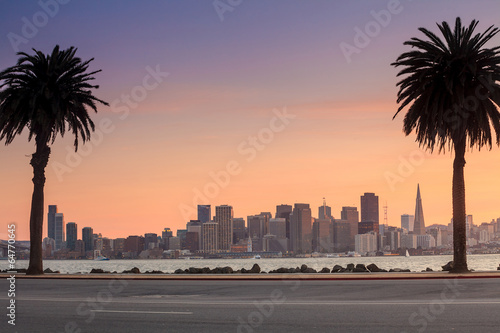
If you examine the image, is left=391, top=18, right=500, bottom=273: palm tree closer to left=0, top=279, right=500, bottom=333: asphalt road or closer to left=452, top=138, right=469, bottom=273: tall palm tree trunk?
left=452, top=138, right=469, bottom=273: tall palm tree trunk

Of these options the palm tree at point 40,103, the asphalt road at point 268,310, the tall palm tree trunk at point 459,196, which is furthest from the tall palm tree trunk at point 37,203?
the tall palm tree trunk at point 459,196

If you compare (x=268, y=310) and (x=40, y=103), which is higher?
(x=40, y=103)

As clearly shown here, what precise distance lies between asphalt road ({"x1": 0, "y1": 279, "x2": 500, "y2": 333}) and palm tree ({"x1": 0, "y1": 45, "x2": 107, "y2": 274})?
59.5 feet

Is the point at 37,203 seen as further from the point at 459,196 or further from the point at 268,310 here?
the point at 268,310

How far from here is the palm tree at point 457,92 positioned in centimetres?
3238

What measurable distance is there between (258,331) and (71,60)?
31.6 m

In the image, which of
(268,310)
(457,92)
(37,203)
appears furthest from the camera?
(37,203)

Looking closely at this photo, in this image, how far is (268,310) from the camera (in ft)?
50.2

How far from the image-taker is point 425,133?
117ft

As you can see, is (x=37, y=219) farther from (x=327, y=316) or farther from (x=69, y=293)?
(x=327, y=316)

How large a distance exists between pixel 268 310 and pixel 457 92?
21298 millimetres

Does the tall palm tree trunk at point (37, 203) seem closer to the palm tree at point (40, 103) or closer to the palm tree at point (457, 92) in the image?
the palm tree at point (40, 103)

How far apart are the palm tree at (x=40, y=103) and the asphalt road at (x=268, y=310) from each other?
59.5 ft

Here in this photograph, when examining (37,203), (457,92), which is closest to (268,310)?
(457,92)
